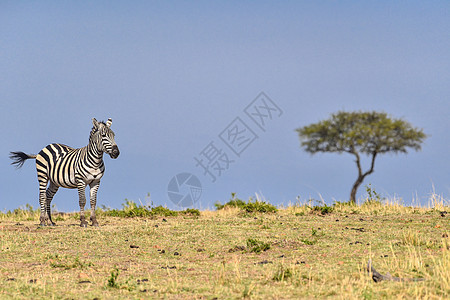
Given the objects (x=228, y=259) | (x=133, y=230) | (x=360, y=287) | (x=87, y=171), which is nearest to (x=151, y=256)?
(x=228, y=259)

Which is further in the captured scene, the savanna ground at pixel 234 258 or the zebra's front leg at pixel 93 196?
the zebra's front leg at pixel 93 196

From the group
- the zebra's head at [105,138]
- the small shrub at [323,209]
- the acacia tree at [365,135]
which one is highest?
the acacia tree at [365,135]

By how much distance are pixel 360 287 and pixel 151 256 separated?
15.9ft

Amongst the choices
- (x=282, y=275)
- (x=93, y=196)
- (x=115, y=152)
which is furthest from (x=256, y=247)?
(x=93, y=196)

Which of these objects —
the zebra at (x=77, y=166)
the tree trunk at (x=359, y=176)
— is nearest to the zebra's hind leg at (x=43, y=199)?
the zebra at (x=77, y=166)

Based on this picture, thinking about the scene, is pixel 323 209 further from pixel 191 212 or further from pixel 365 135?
pixel 365 135

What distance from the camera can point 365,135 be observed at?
136 ft

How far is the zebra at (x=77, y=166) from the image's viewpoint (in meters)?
15.9

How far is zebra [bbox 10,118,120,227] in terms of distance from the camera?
15898 millimetres

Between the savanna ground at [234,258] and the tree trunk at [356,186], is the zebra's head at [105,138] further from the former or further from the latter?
the tree trunk at [356,186]

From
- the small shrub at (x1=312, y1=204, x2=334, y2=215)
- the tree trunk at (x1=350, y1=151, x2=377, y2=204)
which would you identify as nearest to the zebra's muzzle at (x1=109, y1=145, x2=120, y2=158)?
the small shrub at (x1=312, y1=204, x2=334, y2=215)

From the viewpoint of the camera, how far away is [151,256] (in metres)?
10.6

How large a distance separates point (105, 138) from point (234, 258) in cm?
761

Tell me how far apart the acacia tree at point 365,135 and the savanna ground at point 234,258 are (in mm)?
24582
